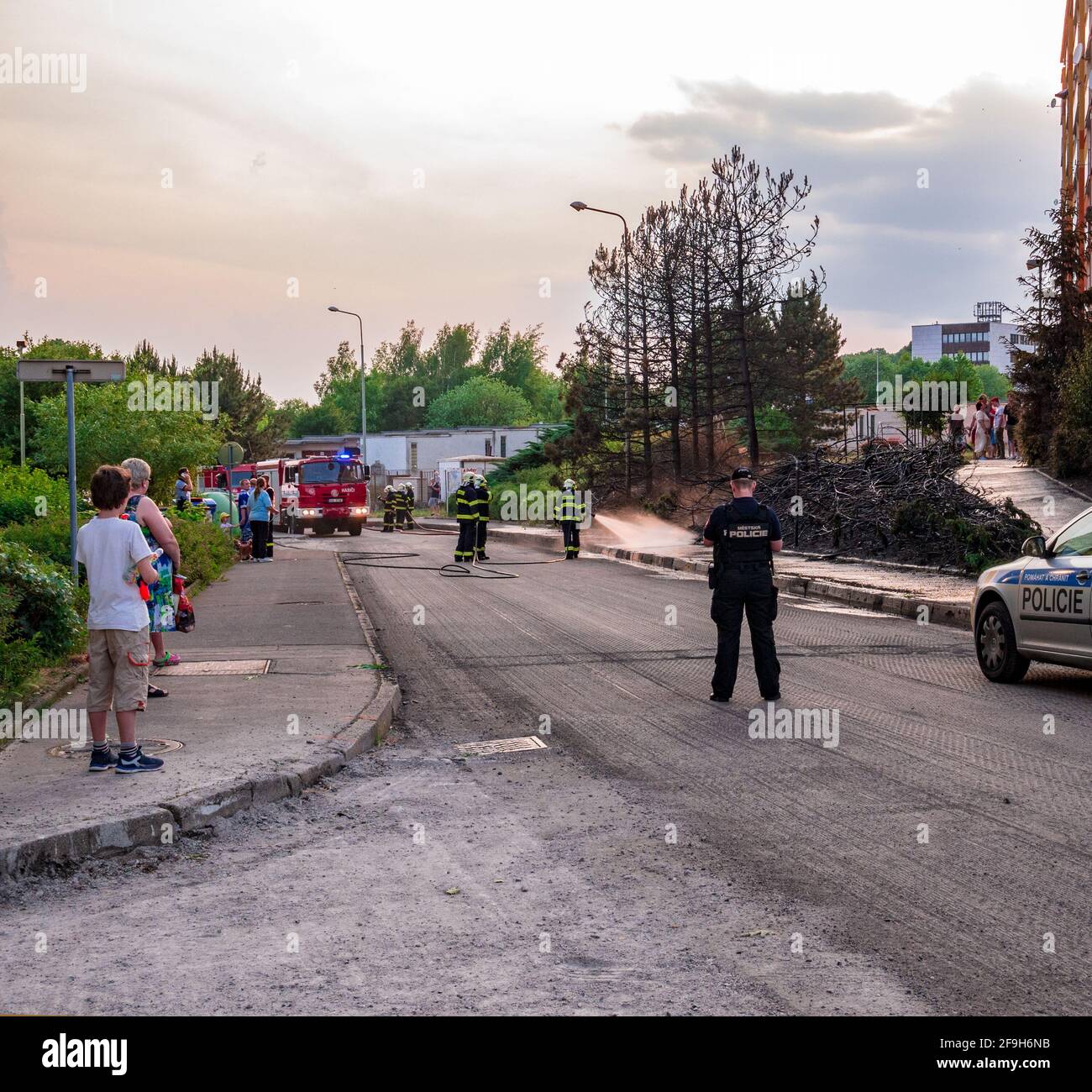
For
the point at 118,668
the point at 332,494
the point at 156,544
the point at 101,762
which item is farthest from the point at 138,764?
the point at 332,494

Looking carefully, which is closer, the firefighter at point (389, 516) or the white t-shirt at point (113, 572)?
the white t-shirt at point (113, 572)

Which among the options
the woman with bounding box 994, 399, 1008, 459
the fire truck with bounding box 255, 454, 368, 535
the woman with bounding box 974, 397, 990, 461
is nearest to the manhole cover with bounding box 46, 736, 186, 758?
the woman with bounding box 994, 399, 1008, 459

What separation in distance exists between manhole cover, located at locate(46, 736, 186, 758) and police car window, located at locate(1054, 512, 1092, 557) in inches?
274

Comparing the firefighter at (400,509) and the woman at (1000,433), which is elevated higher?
the woman at (1000,433)

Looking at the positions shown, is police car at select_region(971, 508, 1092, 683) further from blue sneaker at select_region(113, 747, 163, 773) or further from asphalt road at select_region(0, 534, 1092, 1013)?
blue sneaker at select_region(113, 747, 163, 773)

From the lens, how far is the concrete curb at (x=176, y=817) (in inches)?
220

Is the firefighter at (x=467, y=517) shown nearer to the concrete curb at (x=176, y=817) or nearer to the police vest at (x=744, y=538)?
the police vest at (x=744, y=538)

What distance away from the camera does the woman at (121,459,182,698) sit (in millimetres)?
9570

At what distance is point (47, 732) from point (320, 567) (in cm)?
1750

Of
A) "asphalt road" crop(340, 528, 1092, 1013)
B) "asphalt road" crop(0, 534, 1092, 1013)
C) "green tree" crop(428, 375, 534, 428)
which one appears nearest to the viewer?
"asphalt road" crop(0, 534, 1092, 1013)

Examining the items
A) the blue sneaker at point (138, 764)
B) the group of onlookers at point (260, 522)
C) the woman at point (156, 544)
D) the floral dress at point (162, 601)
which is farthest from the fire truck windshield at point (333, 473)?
the blue sneaker at point (138, 764)

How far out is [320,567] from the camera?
2572 centimetres

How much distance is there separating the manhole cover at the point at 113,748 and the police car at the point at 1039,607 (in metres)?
6.58

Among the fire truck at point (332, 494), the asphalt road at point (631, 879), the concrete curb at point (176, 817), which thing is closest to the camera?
the asphalt road at point (631, 879)
